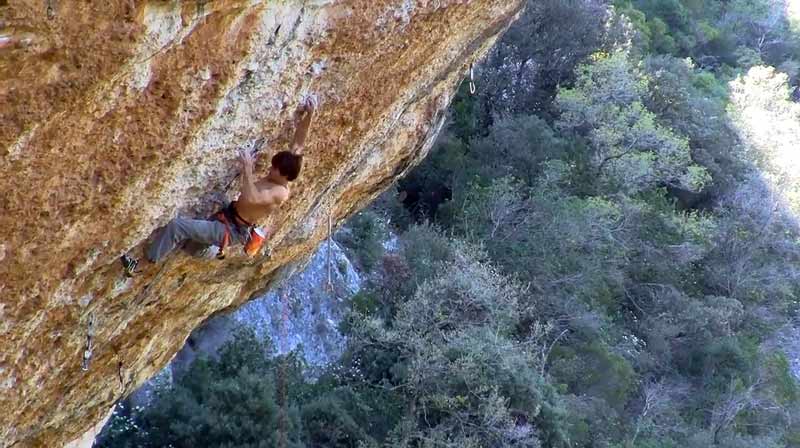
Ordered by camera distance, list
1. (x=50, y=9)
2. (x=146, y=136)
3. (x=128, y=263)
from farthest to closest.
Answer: (x=128, y=263) → (x=146, y=136) → (x=50, y=9)

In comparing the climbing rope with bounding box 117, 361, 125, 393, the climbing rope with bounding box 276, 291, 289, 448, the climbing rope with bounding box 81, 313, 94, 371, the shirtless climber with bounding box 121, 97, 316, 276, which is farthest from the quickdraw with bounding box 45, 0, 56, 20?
the climbing rope with bounding box 276, 291, 289, 448

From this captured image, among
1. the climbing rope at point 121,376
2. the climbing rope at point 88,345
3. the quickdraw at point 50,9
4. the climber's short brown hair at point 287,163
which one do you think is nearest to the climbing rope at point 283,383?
the climbing rope at point 121,376

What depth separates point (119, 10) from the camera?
3.62 meters

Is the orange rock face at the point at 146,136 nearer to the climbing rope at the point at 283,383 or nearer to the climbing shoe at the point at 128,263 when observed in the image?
the climbing shoe at the point at 128,263

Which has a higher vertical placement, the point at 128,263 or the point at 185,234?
the point at 185,234

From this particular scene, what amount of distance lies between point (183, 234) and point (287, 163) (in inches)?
30.0

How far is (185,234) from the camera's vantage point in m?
4.69

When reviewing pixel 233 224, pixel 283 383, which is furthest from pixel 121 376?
pixel 283 383

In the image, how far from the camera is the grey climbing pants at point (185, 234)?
467 cm

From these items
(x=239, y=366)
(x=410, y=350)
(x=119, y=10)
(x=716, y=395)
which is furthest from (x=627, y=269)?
(x=119, y=10)

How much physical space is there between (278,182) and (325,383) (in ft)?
28.7

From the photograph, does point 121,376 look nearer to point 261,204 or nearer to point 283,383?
point 261,204

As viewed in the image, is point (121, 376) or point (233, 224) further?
point (121, 376)

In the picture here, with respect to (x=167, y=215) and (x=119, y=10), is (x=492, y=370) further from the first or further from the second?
(x=119, y=10)
